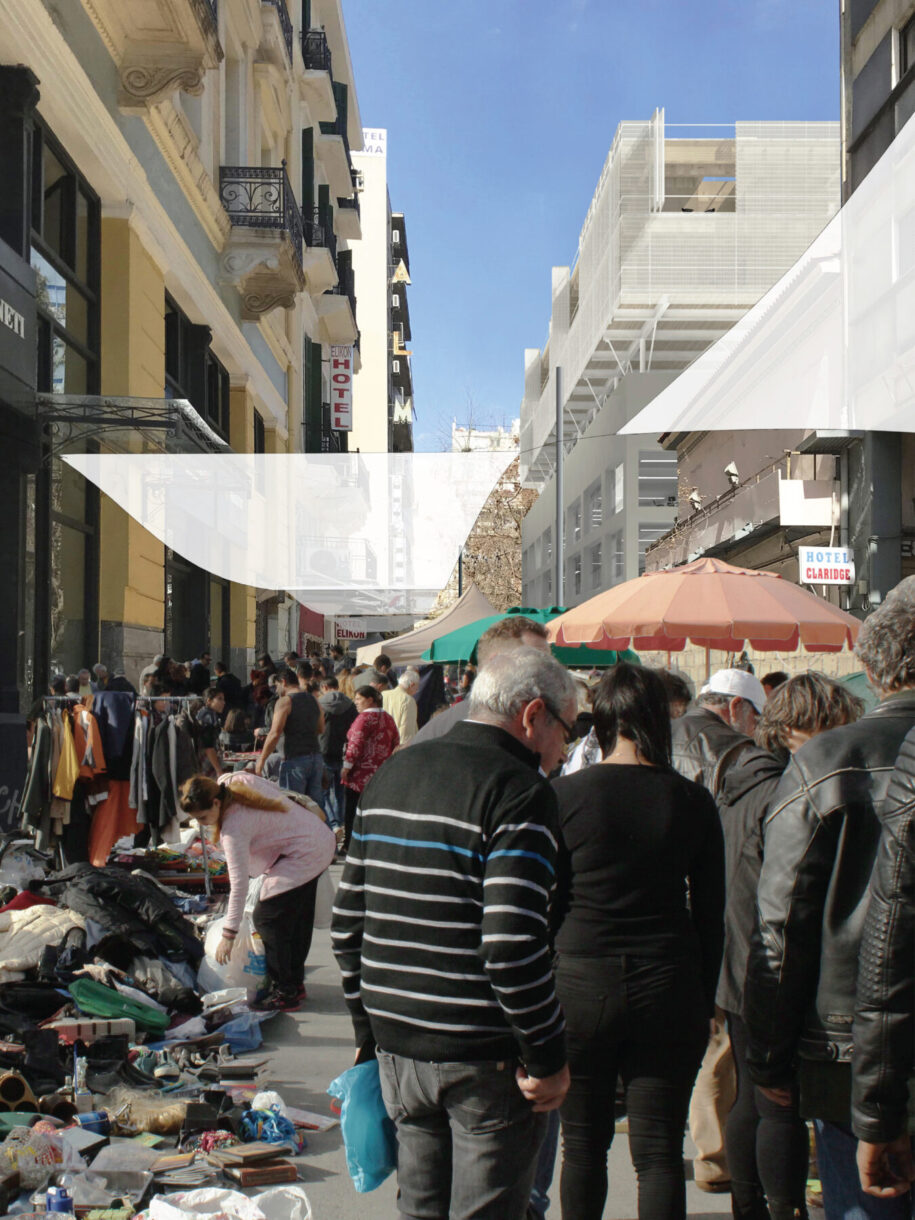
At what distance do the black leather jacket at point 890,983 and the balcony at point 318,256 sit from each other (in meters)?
24.9

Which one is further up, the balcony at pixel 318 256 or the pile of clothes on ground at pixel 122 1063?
the balcony at pixel 318 256

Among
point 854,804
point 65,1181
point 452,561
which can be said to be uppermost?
point 452,561

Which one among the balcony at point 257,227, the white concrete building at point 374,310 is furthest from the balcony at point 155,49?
the white concrete building at point 374,310

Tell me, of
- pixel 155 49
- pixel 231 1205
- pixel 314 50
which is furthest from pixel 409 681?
pixel 314 50

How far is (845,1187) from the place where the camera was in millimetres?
2738

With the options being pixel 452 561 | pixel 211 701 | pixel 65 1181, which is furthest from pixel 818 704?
pixel 211 701

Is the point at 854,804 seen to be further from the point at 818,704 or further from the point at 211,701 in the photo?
the point at 211,701

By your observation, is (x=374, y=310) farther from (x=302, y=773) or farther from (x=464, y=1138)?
(x=464, y=1138)

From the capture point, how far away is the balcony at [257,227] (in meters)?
17.8

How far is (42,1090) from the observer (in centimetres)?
501

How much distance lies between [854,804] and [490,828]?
80 centimetres

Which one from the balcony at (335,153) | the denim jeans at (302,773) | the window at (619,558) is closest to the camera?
the denim jeans at (302,773)

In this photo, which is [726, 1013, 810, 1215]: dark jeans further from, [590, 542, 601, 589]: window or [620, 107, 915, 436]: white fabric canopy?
[590, 542, 601, 589]: window

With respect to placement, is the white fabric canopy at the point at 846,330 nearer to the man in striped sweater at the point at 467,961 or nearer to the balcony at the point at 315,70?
the balcony at the point at 315,70
